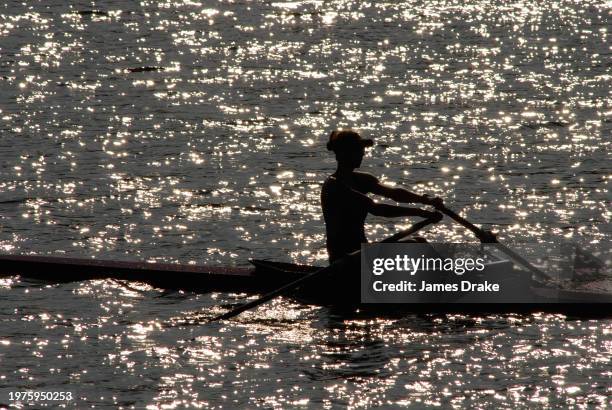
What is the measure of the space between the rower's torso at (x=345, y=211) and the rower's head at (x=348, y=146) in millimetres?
299

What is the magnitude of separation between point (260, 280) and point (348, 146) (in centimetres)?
218

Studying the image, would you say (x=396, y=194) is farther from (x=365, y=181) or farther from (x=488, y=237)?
(x=488, y=237)

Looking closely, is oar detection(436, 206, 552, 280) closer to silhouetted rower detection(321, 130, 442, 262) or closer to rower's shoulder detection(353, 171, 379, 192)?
silhouetted rower detection(321, 130, 442, 262)

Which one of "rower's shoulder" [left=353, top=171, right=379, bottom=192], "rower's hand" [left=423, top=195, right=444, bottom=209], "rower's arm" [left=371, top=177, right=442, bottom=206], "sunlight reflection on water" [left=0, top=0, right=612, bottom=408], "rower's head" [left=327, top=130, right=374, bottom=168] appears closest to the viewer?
"sunlight reflection on water" [left=0, top=0, right=612, bottom=408]

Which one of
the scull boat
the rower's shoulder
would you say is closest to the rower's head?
the rower's shoulder

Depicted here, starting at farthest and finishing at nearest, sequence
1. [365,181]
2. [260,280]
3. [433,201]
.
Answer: [260,280], [365,181], [433,201]

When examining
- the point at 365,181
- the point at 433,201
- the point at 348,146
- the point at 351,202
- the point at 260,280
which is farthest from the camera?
the point at 260,280

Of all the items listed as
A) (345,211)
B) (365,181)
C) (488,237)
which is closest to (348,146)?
(365,181)

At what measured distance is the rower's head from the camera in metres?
15.4

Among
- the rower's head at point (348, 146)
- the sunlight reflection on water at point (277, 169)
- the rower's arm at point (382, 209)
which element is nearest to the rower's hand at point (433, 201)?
the rower's arm at point (382, 209)

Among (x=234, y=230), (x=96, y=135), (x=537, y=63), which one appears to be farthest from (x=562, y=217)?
(x=537, y=63)

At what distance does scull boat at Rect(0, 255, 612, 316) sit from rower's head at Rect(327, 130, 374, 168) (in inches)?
53.2

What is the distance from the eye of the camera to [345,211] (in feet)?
52.1

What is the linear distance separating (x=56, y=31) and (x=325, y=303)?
30283 millimetres
